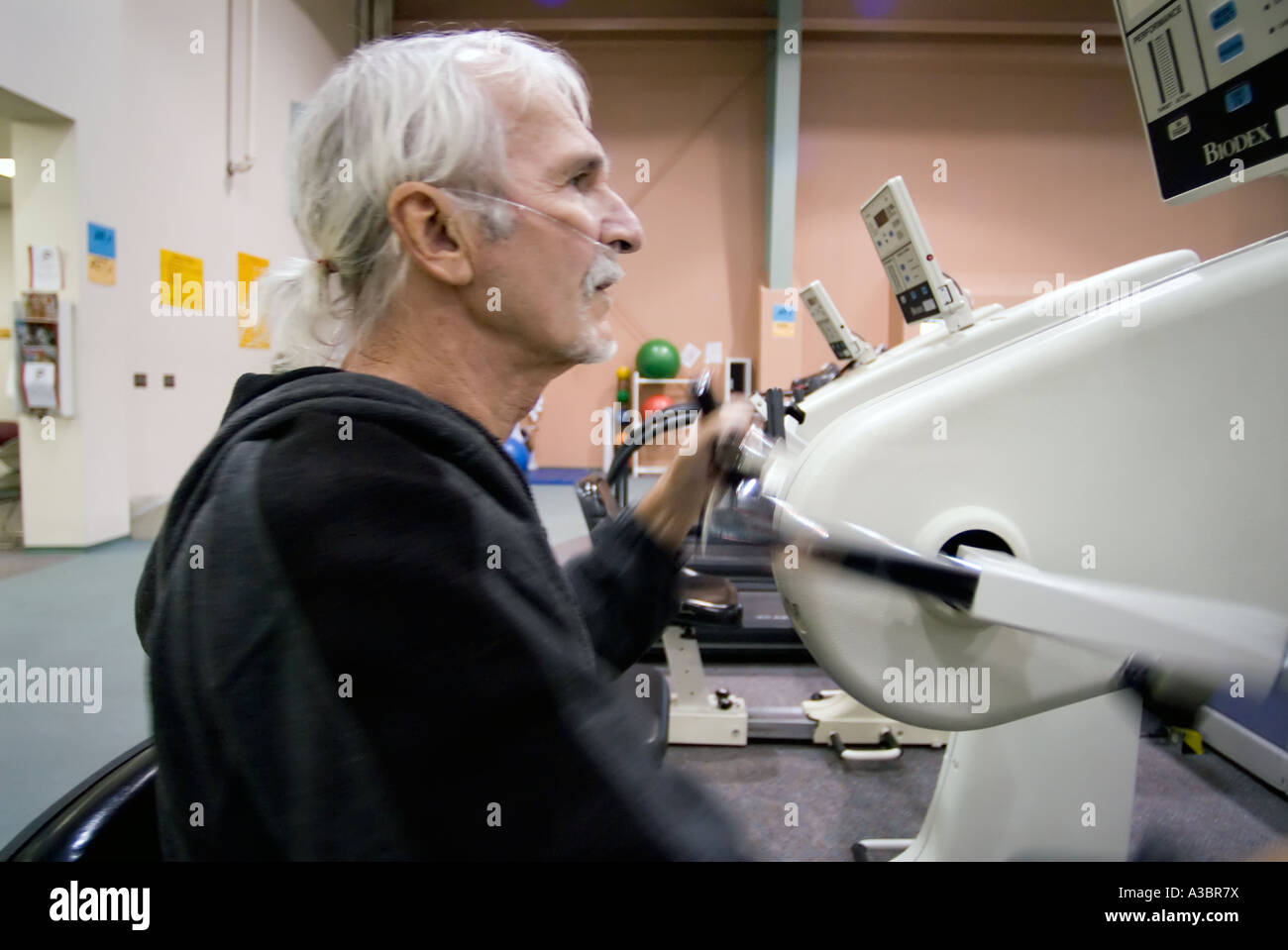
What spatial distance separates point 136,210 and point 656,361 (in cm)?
429

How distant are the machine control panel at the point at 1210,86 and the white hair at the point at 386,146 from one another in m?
0.76

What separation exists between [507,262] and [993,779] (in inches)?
41.6

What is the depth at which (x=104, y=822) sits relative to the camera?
0.63 m

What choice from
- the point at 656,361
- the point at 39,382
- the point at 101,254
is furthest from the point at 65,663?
the point at 656,361

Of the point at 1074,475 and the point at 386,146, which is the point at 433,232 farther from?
the point at 1074,475

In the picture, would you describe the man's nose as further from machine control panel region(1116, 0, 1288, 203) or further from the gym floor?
the gym floor

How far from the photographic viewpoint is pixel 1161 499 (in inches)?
30.8

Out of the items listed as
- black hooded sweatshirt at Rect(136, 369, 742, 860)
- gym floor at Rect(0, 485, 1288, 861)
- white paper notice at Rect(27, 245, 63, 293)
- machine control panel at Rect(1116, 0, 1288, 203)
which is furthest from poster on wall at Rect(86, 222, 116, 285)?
machine control panel at Rect(1116, 0, 1288, 203)

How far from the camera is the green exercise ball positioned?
692 centimetres

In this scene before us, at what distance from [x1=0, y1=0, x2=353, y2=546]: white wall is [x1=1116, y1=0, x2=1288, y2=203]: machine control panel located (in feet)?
13.7

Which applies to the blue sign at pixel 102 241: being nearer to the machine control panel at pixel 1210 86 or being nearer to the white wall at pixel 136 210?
the white wall at pixel 136 210

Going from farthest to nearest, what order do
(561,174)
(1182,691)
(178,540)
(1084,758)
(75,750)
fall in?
(75,750), (1084,758), (561,174), (1182,691), (178,540)
